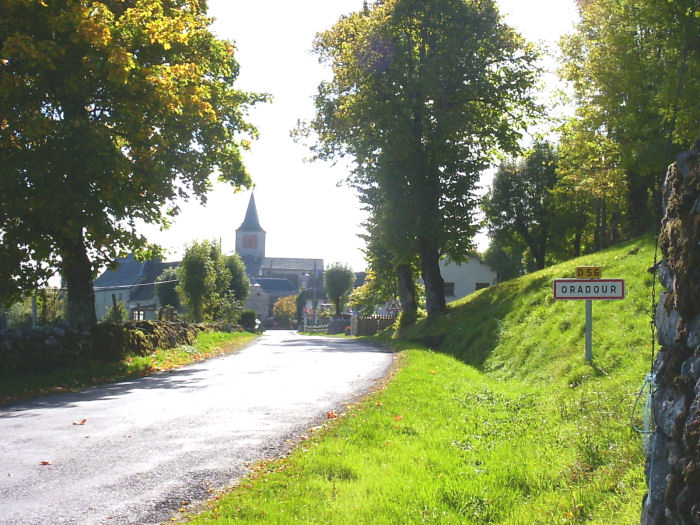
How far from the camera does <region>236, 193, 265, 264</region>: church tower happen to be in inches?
6196

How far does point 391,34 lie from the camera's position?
84.2 ft

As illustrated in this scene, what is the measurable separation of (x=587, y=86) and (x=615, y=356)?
18824 millimetres

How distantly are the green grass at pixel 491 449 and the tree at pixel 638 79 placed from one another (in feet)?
21.4

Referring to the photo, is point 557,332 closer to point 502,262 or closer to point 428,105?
point 428,105

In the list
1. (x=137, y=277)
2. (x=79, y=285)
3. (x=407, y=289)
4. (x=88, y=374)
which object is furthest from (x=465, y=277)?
(x=88, y=374)

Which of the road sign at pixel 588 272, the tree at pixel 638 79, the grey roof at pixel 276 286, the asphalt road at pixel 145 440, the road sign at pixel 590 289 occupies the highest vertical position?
the tree at pixel 638 79

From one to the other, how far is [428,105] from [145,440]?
21988 mm

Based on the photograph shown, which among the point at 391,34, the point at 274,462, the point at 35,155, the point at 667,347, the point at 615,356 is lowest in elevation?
the point at 274,462

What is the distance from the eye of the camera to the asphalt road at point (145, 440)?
541cm

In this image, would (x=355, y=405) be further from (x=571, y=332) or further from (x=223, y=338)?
(x=223, y=338)

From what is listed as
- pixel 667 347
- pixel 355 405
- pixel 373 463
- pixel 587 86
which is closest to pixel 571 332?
pixel 355 405

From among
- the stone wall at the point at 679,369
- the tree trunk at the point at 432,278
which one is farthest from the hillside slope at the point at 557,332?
the stone wall at the point at 679,369

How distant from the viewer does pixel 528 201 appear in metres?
50.0

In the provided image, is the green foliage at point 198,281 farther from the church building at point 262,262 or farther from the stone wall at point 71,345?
the church building at point 262,262
